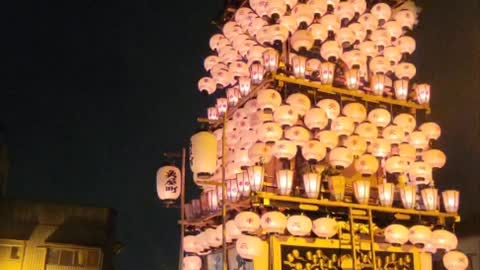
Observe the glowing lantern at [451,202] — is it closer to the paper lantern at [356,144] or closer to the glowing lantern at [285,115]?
the paper lantern at [356,144]

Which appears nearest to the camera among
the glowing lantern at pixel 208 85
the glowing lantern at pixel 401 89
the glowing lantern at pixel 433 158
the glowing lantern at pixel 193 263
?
the glowing lantern at pixel 433 158

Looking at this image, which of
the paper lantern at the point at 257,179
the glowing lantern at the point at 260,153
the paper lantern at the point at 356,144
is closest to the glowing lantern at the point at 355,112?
the paper lantern at the point at 356,144

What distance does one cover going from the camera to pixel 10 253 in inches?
774

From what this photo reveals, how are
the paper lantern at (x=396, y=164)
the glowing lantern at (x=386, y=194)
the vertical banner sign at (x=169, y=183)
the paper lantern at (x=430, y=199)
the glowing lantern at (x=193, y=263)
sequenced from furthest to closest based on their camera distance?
the glowing lantern at (x=193, y=263) < the paper lantern at (x=396, y=164) < the paper lantern at (x=430, y=199) < the vertical banner sign at (x=169, y=183) < the glowing lantern at (x=386, y=194)

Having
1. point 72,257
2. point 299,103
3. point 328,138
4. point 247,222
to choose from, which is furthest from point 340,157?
point 72,257

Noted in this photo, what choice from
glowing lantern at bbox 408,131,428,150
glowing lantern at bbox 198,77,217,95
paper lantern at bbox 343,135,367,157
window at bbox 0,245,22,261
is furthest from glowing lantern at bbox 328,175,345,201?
window at bbox 0,245,22,261

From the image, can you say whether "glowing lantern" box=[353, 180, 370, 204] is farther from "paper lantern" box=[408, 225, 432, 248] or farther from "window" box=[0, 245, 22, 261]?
"window" box=[0, 245, 22, 261]

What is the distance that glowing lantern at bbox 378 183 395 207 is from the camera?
10.9 meters

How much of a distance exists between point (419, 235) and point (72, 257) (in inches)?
564

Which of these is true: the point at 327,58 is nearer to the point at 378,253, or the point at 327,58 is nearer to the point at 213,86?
the point at 213,86

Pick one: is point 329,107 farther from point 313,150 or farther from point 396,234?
point 396,234

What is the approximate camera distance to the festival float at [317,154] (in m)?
10.2

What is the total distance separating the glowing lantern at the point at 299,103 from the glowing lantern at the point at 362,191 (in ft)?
6.08

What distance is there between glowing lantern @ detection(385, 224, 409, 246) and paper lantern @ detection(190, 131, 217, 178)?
3.85 meters
